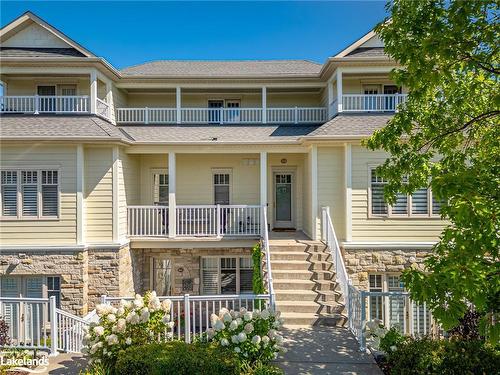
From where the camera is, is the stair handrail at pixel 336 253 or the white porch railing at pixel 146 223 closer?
the stair handrail at pixel 336 253

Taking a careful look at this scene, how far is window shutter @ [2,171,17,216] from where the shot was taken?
403 inches

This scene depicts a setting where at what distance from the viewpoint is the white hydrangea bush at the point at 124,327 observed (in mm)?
5379

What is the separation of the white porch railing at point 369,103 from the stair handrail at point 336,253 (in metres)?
3.83

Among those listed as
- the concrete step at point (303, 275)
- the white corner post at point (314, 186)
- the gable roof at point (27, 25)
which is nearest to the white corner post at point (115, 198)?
the gable roof at point (27, 25)

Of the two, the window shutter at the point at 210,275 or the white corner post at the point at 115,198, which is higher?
the white corner post at the point at 115,198

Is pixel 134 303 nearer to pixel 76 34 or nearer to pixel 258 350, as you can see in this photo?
pixel 258 350

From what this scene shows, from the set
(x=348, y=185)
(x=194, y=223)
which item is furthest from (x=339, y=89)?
A: (x=194, y=223)

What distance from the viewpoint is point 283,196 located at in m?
13.2

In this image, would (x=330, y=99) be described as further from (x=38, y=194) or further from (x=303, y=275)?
(x=38, y=194)

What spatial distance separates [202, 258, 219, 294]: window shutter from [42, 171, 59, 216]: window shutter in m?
5.20

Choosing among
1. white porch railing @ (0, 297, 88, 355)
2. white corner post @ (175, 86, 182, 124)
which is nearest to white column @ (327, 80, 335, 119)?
white corner post @ (175, 86, 182, 124)

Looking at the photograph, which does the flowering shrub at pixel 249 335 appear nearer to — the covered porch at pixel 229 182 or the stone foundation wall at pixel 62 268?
the stone foundation wall at pixel 62 268

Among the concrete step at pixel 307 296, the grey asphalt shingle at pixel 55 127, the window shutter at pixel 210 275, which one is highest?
the grey asphalt shingle at pixel 55 127

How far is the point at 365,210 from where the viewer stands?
10172mm
